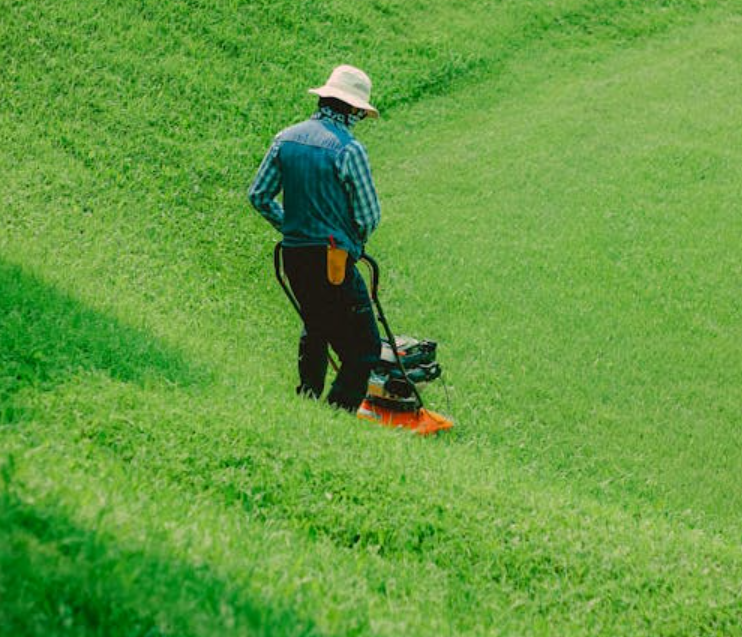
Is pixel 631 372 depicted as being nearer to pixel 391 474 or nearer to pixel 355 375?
pixel 355 375

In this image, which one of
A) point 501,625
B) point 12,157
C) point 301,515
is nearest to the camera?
point 501,625

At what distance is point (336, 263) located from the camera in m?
6.93

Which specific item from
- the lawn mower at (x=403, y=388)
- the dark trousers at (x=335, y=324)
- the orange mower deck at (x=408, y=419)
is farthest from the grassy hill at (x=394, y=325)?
the dark trousers at (x=335, y=324)

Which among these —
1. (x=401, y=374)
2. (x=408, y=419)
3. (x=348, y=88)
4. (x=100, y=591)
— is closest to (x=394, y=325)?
(x=408, y=419)

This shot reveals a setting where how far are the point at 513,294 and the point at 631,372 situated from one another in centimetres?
178

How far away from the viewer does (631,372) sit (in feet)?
30.7

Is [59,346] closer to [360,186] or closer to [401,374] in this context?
[360,186]

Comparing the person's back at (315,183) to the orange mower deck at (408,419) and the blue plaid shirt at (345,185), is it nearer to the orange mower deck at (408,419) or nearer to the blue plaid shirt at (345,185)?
the blue plaid shirt at (345,185)

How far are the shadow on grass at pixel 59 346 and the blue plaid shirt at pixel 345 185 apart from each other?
1.21 metres

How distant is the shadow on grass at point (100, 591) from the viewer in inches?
137

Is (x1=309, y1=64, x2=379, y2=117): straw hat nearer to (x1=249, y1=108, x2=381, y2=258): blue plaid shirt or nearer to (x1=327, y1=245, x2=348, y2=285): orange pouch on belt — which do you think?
(x1=249, y1=108, x2=381, y2=258): blue plaid shirt

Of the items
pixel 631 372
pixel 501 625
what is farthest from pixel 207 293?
pixel 501 625

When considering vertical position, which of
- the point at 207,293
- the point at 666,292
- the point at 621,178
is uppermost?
the point at 621,178

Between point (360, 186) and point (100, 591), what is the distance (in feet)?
12.6
